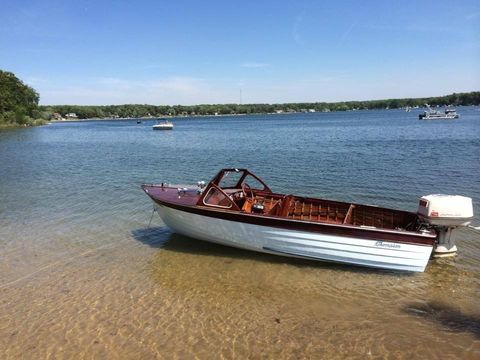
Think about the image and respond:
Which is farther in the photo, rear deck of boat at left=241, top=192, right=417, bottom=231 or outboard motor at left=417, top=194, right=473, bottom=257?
rear deck of boat at left=241, top=192, right=417, bottom=231

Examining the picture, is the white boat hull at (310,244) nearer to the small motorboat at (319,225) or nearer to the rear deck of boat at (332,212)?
the small motorboat at (319,225)

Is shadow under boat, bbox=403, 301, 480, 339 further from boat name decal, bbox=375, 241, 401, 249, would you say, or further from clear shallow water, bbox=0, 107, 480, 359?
boat name decal, bbox=375, 241, 401, 249

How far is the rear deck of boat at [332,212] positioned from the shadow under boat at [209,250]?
111 cm

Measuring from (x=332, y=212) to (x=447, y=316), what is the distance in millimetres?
4224

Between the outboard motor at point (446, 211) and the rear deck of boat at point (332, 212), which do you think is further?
the rear deck of boat at point (332, 212)

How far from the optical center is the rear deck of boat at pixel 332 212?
10858mm

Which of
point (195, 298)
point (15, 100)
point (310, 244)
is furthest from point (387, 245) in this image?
point (15, 100)

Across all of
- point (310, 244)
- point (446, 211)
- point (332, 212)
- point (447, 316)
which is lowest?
point (447, 316)

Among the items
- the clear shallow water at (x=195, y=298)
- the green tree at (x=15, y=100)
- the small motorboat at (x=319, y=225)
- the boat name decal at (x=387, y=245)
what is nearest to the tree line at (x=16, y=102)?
the green tree at (x=15, y=100)

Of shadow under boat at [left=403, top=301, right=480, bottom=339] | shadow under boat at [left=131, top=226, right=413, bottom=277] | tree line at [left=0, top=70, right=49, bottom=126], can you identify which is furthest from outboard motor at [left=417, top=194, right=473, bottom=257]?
tree line at [left=0, top=70, right=49, bottom=126]

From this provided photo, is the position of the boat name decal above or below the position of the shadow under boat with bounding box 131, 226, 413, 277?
above

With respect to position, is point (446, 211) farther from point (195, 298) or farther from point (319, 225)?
point (195, 298)

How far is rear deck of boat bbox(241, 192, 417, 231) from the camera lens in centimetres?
1086

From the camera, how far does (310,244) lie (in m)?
10.1
